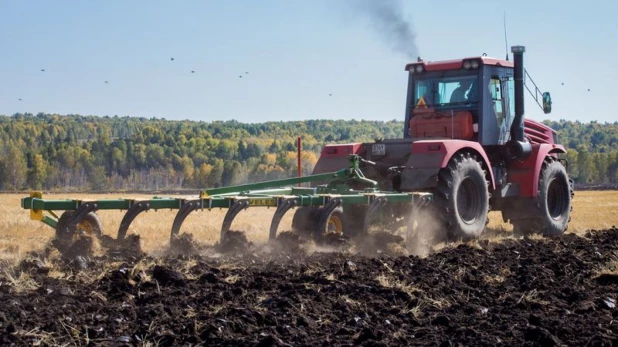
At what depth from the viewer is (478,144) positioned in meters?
12.1

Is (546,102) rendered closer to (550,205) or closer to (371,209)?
(550,205)

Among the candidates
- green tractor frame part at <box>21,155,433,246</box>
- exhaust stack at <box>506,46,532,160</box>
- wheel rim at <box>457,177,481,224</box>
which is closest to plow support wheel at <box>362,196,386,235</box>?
green tractor frame part at <box>21,155,433,246</box>

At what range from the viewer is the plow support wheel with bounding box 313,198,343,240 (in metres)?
10.4

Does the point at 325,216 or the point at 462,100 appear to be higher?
the point at 462,100

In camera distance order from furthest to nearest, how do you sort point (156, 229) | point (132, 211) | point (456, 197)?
point (156, 229) < point (456, 197) < point (132, 211)

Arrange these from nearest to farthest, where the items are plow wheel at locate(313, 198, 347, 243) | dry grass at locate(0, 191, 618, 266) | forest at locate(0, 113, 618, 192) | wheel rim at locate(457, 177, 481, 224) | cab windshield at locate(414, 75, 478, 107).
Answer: plow wheel at locate(313, 198, 347, 243), dry grass at locate(0, 191, 618, 266), wheel rim at locate(457, 177, 481, 224), cab windshield at locate(414, 75, 478, 107), forest at locate(0, 113, 618, 192)

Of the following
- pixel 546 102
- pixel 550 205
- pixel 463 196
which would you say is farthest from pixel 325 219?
pixel 550 205

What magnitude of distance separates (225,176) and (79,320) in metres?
80.5

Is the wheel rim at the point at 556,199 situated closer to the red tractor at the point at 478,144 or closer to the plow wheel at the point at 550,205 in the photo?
the plow wheel at the point at 550,205

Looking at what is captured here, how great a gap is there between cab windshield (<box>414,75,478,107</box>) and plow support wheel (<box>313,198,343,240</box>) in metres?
3.44

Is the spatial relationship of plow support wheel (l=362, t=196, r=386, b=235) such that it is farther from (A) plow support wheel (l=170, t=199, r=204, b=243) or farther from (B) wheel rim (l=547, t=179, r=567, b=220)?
(B) wheel rim (l=547, t=179, r=567, b=220)

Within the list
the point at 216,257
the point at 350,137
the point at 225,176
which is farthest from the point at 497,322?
the point at 350,137

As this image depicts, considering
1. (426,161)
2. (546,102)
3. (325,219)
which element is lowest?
(325,219)

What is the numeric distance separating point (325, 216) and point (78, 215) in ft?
Result: 9.83
